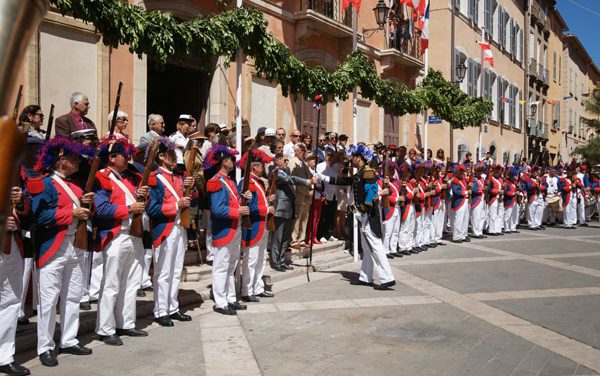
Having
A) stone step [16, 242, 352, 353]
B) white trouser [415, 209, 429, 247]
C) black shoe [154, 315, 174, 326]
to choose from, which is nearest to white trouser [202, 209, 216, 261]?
stone step [16, 242, 352, 353]

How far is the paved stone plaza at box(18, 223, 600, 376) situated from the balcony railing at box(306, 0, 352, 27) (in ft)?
32.7

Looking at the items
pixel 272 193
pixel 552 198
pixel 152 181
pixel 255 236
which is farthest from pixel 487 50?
pixel 152 181

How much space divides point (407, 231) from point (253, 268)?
5869 mm

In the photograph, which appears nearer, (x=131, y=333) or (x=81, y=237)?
(x=81, y=237)

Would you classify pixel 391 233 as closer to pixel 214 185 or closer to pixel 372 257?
pixel 372 257

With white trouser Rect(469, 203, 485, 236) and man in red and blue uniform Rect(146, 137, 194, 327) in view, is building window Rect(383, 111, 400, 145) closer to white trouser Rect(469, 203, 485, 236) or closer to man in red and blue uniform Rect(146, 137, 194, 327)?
white trouser Rect(469, 203, 485, 236)

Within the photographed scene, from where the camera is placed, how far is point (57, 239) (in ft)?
17.9

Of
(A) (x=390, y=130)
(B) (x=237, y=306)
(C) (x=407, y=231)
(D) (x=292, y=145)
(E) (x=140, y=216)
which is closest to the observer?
(E) (x=140, y=216)

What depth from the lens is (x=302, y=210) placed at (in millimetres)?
11508

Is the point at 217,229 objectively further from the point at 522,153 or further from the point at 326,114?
the point at 522,153

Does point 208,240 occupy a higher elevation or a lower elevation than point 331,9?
lower

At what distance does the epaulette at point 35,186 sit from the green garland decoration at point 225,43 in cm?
228

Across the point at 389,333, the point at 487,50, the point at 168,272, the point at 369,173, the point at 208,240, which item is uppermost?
the point at 487,50

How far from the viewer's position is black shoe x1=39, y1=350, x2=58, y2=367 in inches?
207
